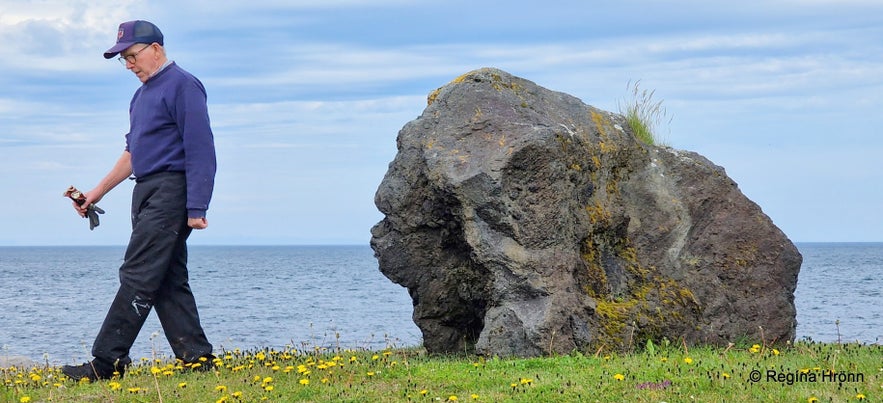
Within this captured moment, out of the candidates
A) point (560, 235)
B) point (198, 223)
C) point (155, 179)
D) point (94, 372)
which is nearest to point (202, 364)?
point (94, 372)

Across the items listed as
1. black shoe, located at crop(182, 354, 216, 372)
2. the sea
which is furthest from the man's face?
the sea

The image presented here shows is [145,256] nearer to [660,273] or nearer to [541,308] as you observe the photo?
[541,308]

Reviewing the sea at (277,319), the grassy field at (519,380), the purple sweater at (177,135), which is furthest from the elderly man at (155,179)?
the sea at (277,319)

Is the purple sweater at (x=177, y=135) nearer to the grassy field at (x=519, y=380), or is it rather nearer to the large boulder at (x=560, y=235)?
the grassy field at (x=519, y=380)

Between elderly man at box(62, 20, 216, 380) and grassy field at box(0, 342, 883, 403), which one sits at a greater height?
elderly man at box(62, 20, 216, 380)

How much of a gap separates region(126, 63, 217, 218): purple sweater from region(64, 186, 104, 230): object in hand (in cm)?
90

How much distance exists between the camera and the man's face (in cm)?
923

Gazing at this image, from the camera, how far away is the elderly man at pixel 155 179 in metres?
9.07

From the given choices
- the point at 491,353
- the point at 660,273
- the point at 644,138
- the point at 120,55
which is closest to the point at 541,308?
the point at 491,353

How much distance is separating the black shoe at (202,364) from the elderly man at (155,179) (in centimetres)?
63

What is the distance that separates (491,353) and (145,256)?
3.70 metres

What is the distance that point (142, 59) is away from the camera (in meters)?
9.29

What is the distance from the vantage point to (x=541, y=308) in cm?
952

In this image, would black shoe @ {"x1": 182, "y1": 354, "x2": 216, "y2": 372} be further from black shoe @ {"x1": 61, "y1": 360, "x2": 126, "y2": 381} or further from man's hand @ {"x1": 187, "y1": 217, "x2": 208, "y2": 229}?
man's hand @ {"x1": 187, "y1": 217, "x2": 208, "y2": 229}
